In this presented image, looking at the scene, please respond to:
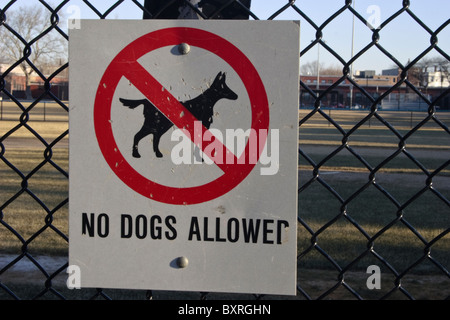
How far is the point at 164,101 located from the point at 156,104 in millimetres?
26

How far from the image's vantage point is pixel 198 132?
64.9 inches

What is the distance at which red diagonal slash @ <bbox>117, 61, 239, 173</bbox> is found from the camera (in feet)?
5.41

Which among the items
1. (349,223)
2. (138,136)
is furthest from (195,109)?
(349,223)

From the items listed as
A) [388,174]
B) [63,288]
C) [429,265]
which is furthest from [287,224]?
[388,174]

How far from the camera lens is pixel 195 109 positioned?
165 centimetres

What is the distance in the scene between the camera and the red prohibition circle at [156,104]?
165cm

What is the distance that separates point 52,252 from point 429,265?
3.90 meters

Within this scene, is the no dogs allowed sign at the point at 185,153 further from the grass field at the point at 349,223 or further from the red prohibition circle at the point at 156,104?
the grass field at the point at 349,223

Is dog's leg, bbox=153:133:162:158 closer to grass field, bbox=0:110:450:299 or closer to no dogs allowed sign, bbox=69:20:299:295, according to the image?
no dogs allowed sign, bbox=69:20:299:295

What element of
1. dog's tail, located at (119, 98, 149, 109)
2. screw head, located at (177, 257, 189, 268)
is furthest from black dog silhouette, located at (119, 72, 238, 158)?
screw head, located at (177, 257, 189, 268)

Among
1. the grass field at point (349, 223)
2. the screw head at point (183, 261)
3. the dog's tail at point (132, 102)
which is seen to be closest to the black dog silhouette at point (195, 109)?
the dog's tail at point (132, 102)

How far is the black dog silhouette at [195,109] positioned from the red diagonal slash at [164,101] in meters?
0.02
